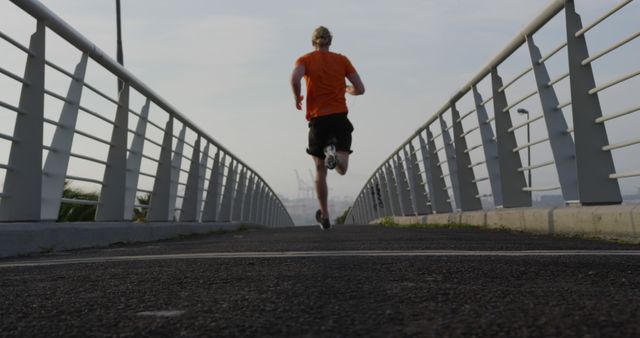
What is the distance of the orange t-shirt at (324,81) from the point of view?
23.0ft

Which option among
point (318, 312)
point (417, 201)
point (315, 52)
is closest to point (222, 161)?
point (417, 201)

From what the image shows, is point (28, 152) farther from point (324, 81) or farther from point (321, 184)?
point (321, 184)

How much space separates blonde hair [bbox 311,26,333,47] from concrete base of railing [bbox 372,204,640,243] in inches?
95.7

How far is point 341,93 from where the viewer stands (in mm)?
7113

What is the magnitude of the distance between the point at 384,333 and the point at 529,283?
3.64 ft

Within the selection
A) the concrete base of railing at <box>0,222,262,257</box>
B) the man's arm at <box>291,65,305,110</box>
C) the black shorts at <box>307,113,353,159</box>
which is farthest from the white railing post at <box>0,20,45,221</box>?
the black shorts at <box>307,113,353,159</box>

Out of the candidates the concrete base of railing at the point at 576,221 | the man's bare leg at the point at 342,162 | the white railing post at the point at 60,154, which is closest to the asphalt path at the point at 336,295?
the concrete base of railing at the point at 576,221

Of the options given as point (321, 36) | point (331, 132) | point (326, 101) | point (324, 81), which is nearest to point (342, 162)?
point (331, 132)

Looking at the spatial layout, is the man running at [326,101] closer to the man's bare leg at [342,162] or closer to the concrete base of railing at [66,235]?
the man's bare leg at [342,162]

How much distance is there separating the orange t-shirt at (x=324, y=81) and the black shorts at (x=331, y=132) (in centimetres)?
6

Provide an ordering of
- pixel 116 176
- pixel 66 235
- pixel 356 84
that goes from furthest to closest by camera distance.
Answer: pixel 116 176, pixel 356 84, pixel 66 235

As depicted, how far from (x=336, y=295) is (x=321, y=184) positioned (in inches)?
194

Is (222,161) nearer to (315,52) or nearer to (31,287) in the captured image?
(315,52)

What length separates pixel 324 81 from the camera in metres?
7.01
